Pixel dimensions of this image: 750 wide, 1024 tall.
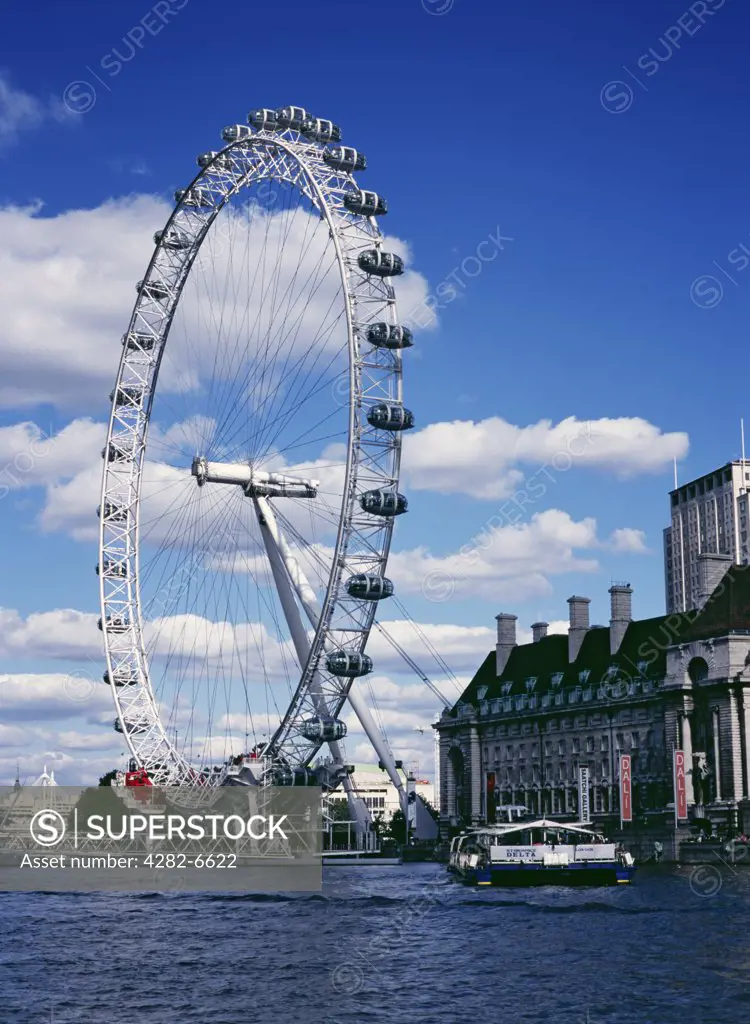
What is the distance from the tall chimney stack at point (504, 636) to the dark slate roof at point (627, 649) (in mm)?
866

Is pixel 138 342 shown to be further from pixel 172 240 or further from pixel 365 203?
pixel 365 203

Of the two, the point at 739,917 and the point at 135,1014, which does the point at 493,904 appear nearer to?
the point at 739,917

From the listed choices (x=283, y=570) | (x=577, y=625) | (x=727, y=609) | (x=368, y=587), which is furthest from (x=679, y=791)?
(x=368, y=587)

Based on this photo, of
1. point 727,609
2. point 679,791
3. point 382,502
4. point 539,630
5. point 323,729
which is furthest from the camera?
point 539,630

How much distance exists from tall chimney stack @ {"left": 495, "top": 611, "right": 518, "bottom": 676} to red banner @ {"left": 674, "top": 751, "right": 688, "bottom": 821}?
40026 millimetres

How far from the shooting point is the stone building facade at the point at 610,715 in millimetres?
134375

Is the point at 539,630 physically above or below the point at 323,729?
above

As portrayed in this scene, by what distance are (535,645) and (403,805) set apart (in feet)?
102

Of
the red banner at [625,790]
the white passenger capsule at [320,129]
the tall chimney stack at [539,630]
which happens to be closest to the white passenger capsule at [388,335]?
the white passenger capsule at [320,129]

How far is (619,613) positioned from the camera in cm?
15288

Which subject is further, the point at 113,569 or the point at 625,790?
the point at 625,790

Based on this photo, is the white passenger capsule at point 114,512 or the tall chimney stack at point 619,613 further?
the tall chimney stack at point 619,613

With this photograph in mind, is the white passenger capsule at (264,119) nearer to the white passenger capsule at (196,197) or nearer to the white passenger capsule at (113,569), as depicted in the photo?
the white passenger capsule at (196,197)

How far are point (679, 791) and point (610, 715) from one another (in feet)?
58.3
